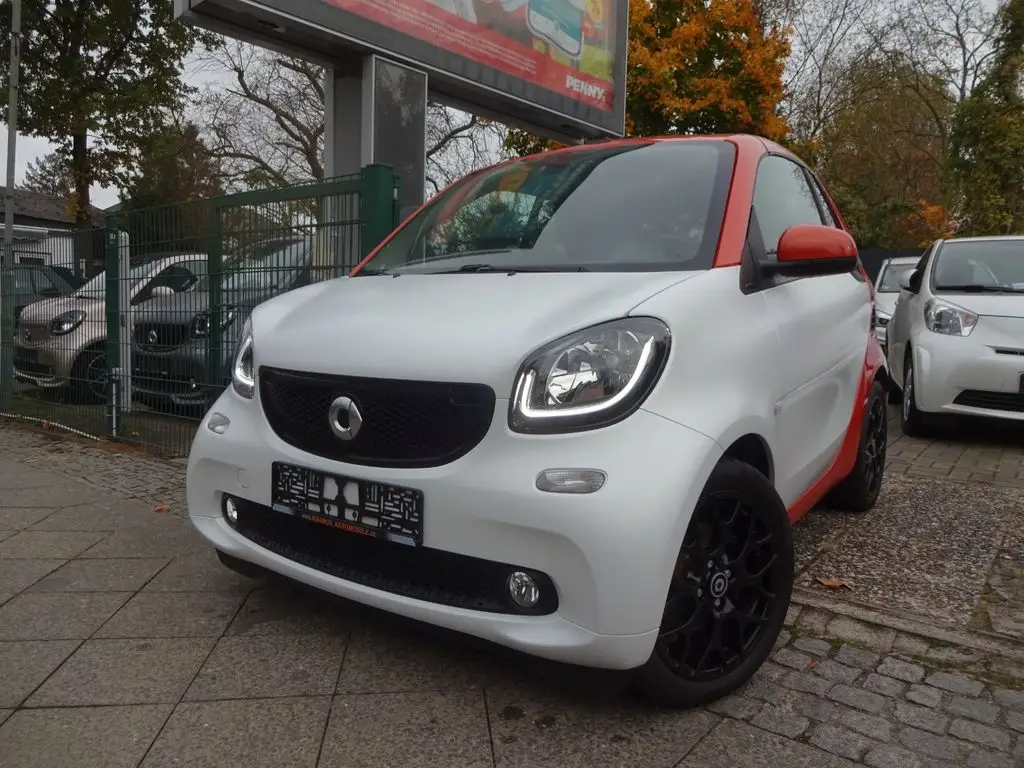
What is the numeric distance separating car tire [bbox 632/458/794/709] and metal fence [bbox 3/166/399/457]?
8.40 feet

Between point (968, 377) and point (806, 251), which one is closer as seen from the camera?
point (806, 251)

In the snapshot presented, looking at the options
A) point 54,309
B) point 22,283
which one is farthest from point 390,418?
point 22,283

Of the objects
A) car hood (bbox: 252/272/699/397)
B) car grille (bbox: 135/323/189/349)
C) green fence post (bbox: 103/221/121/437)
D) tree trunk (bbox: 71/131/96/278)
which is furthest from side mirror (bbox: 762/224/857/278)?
tree trunk (bbox: 71/131/96/278)

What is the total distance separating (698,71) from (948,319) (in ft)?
43.7

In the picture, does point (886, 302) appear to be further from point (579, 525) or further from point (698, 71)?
point (698, 71)

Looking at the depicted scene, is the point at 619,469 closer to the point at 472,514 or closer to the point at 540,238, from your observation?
the point at 472,514

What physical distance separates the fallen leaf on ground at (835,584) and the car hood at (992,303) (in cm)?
357

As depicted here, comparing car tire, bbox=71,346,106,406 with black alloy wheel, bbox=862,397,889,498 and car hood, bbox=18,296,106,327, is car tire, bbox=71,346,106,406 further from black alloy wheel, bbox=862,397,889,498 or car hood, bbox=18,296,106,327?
black alloy wheel, bbox=862,397,889,498

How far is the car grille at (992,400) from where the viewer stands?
5.89 m

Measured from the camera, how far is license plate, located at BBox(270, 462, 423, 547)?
7.36ft

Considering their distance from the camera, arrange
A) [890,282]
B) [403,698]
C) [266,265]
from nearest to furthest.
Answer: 1. [403,698]
2. [266,265]
3. [890,282]

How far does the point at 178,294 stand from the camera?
5.45 meters

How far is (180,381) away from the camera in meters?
5.53

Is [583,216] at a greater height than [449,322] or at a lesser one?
greater
